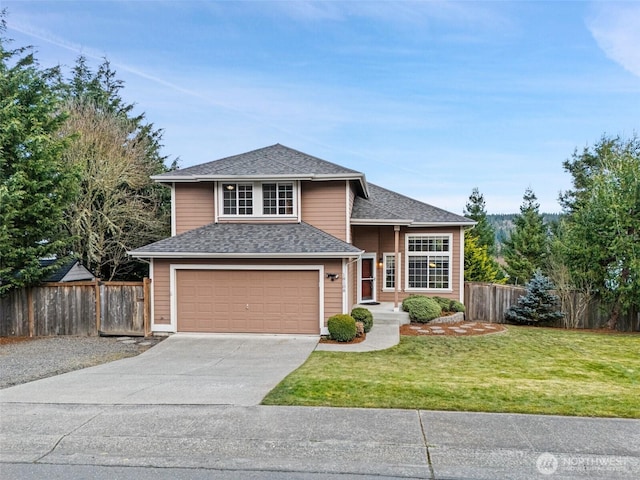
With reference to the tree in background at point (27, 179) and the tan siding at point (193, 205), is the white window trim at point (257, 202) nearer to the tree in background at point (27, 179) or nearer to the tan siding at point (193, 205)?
the tan siding at point (193, 205)

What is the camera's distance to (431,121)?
23.6 m

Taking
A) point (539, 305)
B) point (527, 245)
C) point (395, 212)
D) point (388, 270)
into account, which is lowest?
point (539, 305)

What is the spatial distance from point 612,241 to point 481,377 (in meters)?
9.84

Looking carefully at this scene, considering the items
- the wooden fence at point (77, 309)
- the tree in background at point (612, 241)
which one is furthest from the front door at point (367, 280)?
the wooden fence at point (77, 309)

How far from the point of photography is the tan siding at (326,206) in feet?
46.0

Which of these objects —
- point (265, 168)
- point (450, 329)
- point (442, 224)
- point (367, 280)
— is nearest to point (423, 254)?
point (442, 224)

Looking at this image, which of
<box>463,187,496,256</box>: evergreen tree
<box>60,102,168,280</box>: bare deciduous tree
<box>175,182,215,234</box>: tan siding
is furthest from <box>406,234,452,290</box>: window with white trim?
<box>463,187,496,256</box>: evergreen tree

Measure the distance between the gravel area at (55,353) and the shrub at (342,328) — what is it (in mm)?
5145

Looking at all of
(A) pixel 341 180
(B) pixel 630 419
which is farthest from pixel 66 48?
(B) pixel 630 419

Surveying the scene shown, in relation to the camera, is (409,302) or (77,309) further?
(409,302)

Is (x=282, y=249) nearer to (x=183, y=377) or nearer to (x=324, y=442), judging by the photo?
(x=183, y=377)

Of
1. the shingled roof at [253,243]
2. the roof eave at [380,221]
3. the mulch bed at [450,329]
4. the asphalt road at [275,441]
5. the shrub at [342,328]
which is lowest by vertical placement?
the mulch bed at [450,329]

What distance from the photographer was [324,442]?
183 inches

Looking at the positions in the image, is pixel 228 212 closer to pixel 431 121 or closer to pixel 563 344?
pixel 563 344
